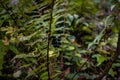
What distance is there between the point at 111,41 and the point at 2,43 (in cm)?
111

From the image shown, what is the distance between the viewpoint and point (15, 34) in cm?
160

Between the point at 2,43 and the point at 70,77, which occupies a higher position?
the point at 2,43

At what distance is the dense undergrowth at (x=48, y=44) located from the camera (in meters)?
1.46

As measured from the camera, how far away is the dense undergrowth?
1.46 meters

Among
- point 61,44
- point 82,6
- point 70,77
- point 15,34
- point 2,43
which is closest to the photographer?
point 2,43

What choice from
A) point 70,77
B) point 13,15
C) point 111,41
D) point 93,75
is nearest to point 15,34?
point 13,15

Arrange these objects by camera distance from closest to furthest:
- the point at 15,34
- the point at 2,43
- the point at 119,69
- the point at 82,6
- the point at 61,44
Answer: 1. the point at 2,43
2. the point at 15,34
3. the point at 61,44
4. the point at 119,69
5. the point at 82,6

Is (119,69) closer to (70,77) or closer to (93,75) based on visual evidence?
(93,75)

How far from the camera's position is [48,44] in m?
1.40

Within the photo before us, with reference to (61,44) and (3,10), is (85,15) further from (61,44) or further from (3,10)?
(3,10)

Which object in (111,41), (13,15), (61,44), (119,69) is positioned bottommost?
(119,69)

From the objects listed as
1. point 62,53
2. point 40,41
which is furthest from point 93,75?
point 40,41

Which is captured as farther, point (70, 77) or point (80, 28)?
point (80, 28)

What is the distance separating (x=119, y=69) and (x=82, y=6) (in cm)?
73
